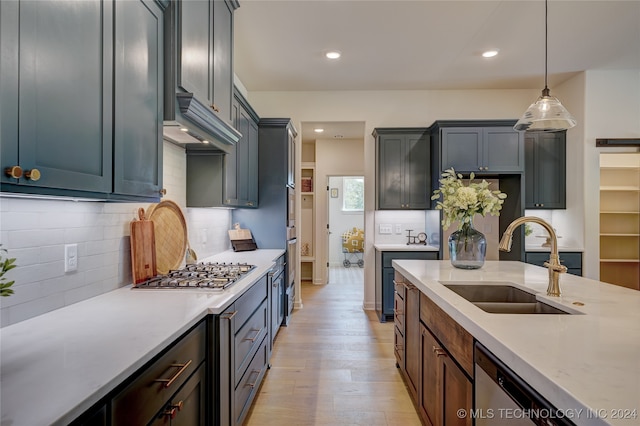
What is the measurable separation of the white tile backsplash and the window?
7.23 m

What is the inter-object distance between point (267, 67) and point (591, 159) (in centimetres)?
399

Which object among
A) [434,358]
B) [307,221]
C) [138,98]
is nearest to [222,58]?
[138,98]

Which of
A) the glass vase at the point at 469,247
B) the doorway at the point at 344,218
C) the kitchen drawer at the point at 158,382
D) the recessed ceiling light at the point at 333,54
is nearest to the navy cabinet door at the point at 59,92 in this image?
the kitchen drawer at the point at 158,382

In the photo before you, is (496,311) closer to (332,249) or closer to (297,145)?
(297,145)

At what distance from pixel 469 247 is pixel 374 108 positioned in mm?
2887

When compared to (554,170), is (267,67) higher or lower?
higher

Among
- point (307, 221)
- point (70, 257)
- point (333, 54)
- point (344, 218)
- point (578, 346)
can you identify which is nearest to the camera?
point (578, 346)

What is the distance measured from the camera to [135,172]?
1.33 metres

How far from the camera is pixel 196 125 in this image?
178 cm

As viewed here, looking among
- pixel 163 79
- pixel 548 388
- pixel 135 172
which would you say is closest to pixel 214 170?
pixel 163 79

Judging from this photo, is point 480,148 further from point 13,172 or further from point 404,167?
point 13,172

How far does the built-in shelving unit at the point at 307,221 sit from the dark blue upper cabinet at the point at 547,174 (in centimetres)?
354

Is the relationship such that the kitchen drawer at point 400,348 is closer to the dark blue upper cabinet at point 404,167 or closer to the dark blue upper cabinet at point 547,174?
the dark blue upper cabinet at point 404,167

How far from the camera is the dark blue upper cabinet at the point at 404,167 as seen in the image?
4.29 meters
